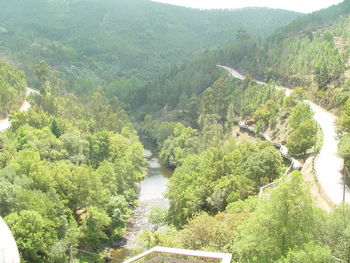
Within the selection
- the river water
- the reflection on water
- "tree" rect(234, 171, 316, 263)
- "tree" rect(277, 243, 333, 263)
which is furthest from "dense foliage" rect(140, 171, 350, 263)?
the reflection on water

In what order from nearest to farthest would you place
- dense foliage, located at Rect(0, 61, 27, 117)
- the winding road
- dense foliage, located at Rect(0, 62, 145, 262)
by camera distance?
the winding road
dense foliage, located at Rect(0, 62, 145, 262)
dense foliage, located at Rect(0, 61, 27, 117)

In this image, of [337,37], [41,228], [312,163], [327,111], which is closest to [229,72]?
[337,37]

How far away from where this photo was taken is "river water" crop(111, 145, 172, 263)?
53631 millimetres

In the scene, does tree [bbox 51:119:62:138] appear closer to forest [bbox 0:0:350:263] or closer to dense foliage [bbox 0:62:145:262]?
dense foliage [bbox 0:62:145:262]

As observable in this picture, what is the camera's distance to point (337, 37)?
13500 centimetres

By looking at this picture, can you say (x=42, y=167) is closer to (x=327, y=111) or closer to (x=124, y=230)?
(x=124, y=230)

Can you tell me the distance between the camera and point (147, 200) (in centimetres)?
7244

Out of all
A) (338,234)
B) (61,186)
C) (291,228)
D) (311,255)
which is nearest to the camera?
(311,255)

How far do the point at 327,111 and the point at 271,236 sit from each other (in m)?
61.4

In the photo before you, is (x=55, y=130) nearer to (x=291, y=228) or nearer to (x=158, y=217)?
(x=158, y=217)

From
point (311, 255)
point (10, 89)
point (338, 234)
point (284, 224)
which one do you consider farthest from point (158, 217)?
point (10, 89)

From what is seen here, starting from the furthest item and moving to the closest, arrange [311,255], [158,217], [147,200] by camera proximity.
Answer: [147,200] < [158,217] < [311,255]

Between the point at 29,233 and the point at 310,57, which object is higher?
the point at 310,57

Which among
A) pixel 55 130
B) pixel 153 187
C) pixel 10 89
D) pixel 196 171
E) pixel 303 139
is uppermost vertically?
pixel 10 89
